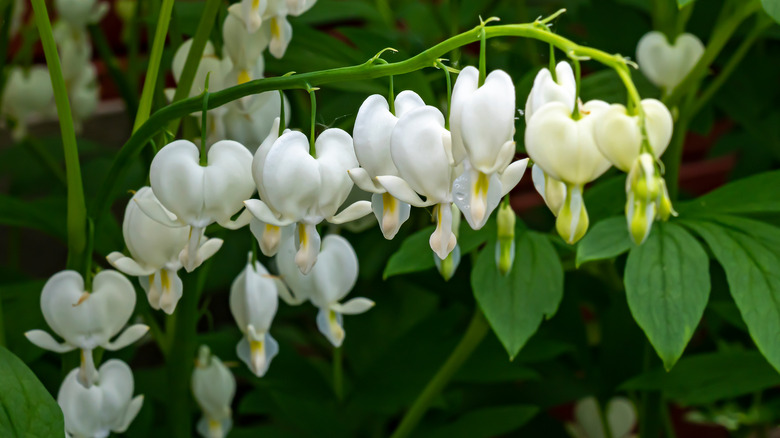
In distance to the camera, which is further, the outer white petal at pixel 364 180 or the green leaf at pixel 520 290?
the green leaf at pixel 520 290

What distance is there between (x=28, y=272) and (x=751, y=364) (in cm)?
138

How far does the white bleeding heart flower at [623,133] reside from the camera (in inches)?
18.6

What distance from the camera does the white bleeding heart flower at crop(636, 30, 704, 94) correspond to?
39.1 inches

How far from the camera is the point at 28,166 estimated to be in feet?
4.80

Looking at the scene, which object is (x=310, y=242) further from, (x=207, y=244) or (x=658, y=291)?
(x=658, y=291)

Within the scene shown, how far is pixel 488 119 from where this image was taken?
50 cm

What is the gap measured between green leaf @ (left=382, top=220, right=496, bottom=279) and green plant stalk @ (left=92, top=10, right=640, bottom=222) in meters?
0.27

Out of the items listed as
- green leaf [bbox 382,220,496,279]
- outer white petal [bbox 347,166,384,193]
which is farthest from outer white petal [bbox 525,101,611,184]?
green leaf [bbox 382,220,496,279]

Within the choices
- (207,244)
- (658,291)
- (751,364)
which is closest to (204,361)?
(207,244)

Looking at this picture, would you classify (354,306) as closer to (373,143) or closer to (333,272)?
(333,272)

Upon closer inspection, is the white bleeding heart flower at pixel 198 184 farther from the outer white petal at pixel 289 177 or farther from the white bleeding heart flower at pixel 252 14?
the white bleeding heart flower at pixel 252 14

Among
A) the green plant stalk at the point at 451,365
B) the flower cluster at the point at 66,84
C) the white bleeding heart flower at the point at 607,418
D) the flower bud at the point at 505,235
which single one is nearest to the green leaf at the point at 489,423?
the green plant stalk at the point at 451,365

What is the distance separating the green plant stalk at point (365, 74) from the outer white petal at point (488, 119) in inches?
1.3

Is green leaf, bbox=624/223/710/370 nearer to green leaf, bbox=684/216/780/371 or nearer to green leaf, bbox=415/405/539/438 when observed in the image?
green leaf, bbox=684/216/780/371
